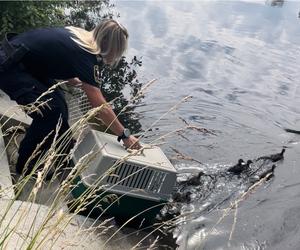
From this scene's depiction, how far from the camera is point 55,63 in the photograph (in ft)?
12.8

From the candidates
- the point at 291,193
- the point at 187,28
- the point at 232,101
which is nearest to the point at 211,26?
the point at 187,28

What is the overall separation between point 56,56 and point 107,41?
426 millimetres

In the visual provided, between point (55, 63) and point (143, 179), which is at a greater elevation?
point (55, 63)

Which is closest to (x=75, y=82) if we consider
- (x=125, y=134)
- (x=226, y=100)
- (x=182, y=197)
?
(x=125, y=134)

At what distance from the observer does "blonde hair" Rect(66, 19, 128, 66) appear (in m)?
3.81

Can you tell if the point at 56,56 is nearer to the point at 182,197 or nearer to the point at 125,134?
the point at 125,134

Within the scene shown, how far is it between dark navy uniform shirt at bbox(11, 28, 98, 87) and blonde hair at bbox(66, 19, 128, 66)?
6 centimetres

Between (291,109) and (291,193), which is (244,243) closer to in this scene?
(291,193)

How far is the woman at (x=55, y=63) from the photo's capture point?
3.80 metres

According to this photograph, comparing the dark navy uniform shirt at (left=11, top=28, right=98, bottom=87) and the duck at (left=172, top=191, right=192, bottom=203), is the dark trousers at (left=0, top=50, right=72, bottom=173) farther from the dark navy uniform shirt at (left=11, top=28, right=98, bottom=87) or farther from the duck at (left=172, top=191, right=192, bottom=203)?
the duck at (left=172, top=191, right=192, bottom=203)

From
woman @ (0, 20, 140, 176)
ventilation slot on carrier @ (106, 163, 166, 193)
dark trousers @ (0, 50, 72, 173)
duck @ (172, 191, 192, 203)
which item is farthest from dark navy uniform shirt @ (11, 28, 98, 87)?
duck @ (172, 191, 192, 203)

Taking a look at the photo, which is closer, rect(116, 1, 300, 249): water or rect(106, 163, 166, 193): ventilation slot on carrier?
rect(106, 163, 166, 193): ventilation slot on carrier

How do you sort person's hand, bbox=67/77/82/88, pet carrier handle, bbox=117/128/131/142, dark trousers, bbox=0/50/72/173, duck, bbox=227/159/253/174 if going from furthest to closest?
duck, bbox=227/159/253/174, person's hand, bbox=67/77/82/88, dark trousers, bbox=0/50/72/173, pet carrier handle, bbox=117/128/131/142

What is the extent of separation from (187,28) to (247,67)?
310cm
